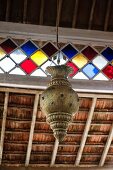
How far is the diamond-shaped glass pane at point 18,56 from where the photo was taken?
212 inches

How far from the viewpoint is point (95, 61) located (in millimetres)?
5602

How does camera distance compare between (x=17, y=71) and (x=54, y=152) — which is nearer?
(x=17, y=71)

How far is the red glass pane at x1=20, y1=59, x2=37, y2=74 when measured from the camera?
529cm

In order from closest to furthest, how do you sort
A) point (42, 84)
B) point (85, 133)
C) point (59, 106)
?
1. point (59, 106)
2. point (42, 84)
3. point (85, 133)

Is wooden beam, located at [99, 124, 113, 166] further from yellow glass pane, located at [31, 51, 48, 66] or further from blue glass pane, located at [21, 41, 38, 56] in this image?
blue glass pane, located at [21, 41, 38, 56]

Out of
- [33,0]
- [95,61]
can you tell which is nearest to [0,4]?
[33,0]

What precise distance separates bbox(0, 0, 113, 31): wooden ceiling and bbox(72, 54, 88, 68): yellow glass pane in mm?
550

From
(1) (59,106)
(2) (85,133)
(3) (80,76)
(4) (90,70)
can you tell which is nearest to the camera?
(1) (59,106)

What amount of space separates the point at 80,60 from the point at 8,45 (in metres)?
1.11

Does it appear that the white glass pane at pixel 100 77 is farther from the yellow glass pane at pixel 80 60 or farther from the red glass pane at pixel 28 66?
the red glass pane at pixel 28 66

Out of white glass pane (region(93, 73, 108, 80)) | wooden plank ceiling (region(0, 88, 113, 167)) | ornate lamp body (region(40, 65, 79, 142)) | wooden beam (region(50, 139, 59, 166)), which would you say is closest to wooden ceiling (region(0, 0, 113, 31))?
white glass pane (region(93, 73, 108, 80))

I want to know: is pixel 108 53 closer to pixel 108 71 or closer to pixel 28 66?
pixel 108 71

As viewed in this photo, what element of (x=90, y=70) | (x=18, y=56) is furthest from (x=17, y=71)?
(x=90, y=70)

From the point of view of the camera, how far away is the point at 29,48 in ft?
18.1
